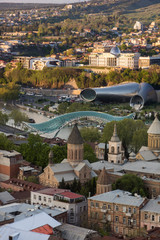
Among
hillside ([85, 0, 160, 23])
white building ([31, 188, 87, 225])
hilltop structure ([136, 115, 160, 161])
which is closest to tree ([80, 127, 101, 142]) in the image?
hilltop structure ([136, 115, 160, 161])

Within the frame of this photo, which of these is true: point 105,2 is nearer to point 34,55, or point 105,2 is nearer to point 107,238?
point 34,55

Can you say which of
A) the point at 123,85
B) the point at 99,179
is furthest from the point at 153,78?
the point at 99,179

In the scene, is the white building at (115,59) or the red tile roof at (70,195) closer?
the red tile roof at (70,195)

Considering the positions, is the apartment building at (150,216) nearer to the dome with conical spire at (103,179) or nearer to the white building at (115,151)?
the dome with conical spire at (103,179)

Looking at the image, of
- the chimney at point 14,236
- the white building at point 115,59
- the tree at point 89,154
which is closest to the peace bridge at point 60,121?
the tree at point 89,154

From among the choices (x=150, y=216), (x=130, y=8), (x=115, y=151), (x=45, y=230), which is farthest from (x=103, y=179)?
(x=130, y=8)

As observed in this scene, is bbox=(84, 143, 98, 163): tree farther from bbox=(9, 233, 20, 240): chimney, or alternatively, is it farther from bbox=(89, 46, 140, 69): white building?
bbox=(89, 46, 140, 69): white building
